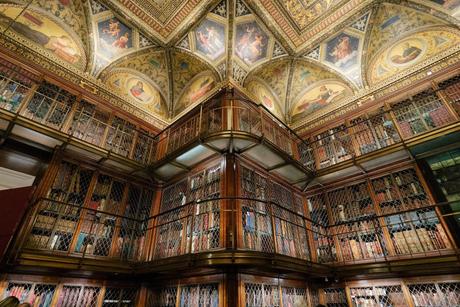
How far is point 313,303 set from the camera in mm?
5531

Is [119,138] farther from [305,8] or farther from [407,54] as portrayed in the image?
[407,54]

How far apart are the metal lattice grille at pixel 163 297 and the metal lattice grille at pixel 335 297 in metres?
3.62

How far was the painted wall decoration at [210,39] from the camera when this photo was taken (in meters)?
7.06

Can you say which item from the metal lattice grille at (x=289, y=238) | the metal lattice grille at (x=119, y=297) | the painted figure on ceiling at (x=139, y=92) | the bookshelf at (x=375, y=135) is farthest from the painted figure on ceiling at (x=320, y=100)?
the metal lattice grille at (x=119, y=297)

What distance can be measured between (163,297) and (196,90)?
20.2 feet

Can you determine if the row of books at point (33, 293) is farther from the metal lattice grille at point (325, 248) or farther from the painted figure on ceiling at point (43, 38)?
the metal lattice grille at point (325, 248)

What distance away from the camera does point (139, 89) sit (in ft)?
26.4

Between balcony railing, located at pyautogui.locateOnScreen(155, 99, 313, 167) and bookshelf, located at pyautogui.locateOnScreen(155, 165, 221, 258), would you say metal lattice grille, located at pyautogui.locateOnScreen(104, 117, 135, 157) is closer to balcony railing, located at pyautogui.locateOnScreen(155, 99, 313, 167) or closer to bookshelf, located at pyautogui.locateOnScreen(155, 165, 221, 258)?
balcony railing, located at pyautogui.locateOnScreen(155, 99, 313, 167)

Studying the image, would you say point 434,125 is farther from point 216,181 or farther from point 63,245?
point 63,245

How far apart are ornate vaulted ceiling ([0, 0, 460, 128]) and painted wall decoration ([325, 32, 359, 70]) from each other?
0.10ft

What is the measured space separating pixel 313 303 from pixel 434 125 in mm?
5108

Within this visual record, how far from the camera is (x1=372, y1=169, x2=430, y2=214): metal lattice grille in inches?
215

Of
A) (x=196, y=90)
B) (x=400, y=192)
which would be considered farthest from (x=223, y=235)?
(x=196, y=90)

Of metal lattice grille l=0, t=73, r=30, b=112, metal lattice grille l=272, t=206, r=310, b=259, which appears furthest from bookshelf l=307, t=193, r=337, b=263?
metal lattice grille l=0, t=73, r=30, b=112
